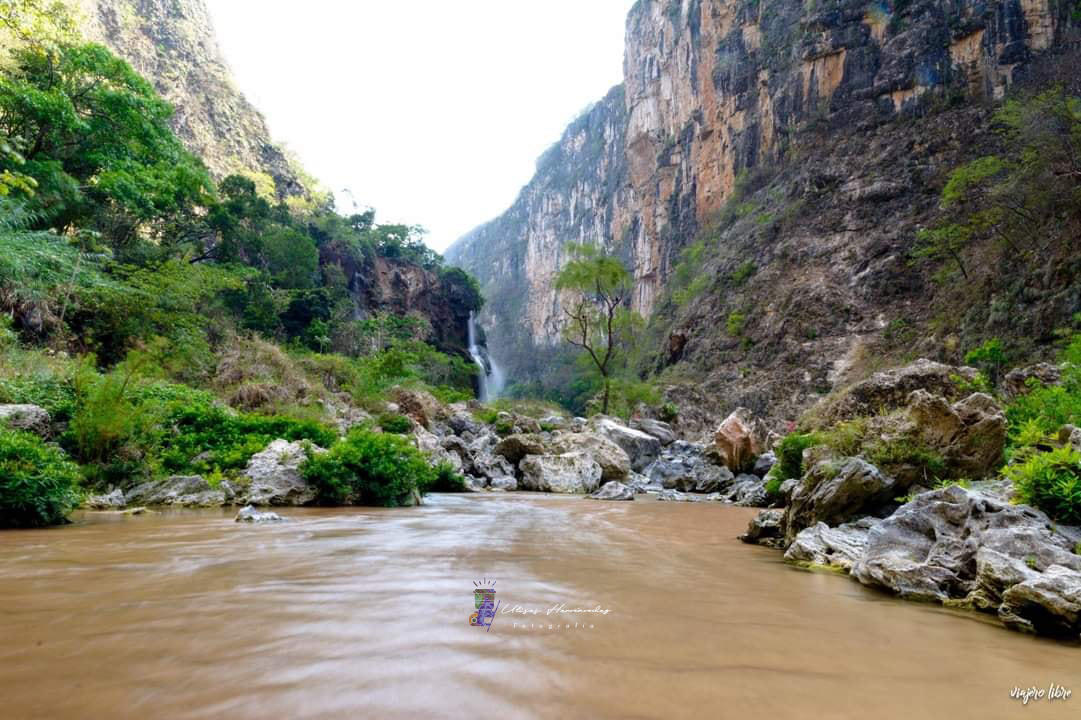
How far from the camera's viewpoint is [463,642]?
84.0 inches

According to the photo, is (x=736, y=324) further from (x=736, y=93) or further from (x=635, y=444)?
(x=736, y=93)

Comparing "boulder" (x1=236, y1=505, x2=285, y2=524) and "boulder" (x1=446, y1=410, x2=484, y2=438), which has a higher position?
"boulder" (x1=446, y1=410, x2=484, y2=438)

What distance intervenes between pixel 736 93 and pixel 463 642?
47636mm

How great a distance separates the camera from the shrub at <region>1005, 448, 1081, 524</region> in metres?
3.27

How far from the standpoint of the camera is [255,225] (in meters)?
29.4

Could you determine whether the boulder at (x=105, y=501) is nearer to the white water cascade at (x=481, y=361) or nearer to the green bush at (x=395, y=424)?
the green bush at (x=395, y=424)

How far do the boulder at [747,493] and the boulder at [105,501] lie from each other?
9029 millimetres

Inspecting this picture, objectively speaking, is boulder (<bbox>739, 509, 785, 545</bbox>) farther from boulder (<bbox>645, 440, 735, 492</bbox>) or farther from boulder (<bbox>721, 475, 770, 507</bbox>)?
boulder (<bbox>645, 440, 735, 492</bbox>)

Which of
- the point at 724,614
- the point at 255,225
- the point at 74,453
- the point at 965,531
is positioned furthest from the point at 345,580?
the point at 255,225

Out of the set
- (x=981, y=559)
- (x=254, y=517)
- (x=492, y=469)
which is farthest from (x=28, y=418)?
(x=981, y=559)

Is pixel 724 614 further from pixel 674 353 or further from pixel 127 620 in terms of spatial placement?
pixel 674 353

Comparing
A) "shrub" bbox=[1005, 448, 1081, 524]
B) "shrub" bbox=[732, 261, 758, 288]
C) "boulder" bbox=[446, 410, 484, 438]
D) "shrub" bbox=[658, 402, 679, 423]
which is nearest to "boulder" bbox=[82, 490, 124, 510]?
"shrub" bbox=[1005, 448, 1081, 524]

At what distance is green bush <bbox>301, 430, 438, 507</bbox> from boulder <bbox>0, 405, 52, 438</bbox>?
308 centimetres

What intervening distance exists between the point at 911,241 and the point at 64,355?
30.1 meters
